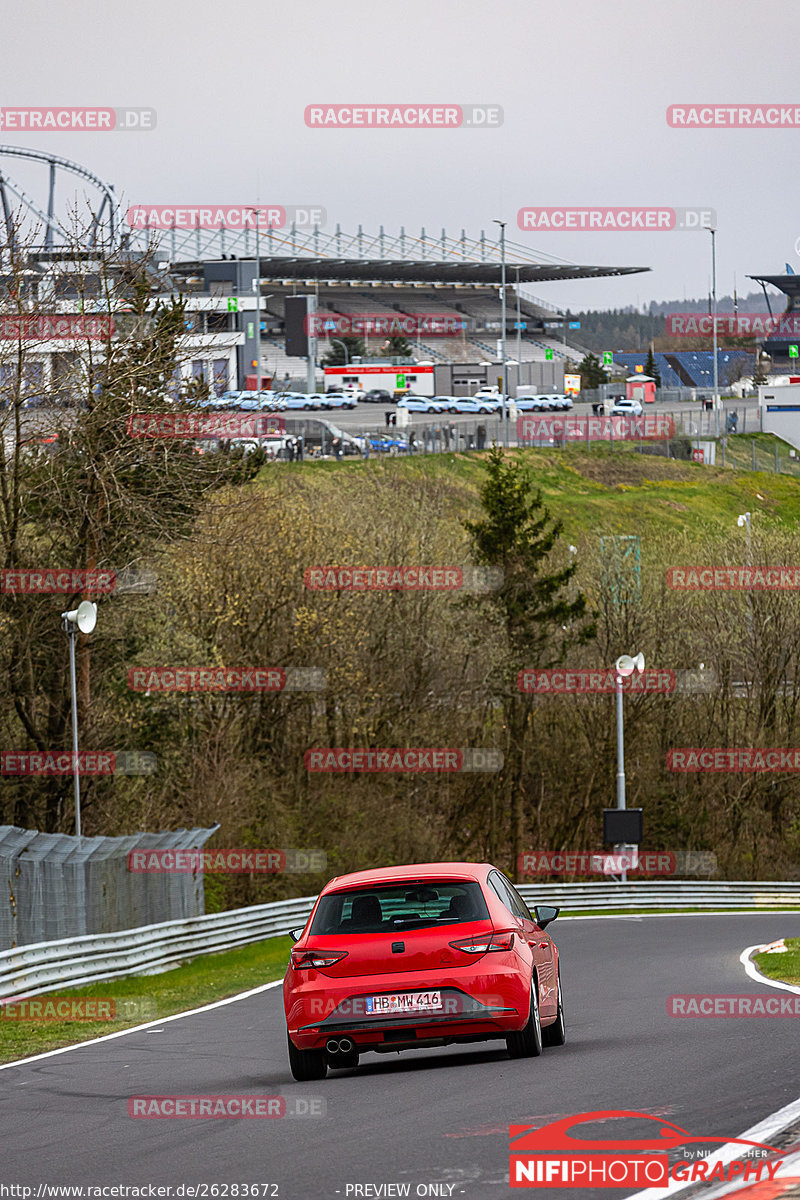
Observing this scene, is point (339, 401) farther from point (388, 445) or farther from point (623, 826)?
point (623, 826)

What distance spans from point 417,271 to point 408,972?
157195 millimetres

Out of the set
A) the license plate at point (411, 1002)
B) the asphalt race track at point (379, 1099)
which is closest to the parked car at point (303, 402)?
the asphalt race track at point (379, 1099)

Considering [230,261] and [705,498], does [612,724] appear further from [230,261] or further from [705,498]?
[230,261]

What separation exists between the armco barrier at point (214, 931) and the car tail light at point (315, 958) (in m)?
10.8

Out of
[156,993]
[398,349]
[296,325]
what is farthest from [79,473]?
[398,349]

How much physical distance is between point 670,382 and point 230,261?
6220cm

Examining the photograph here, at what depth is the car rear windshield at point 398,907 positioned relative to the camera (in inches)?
414

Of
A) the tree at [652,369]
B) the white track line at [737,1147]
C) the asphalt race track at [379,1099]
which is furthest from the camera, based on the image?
the tree at [652,369]

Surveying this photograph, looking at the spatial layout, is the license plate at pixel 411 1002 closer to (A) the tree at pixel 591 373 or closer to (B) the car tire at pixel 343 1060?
(B) the car tire at pixel 343 1060

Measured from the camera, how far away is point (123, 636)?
40250 mm

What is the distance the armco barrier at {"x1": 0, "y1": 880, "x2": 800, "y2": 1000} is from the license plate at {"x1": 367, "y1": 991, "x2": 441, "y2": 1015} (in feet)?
37.0

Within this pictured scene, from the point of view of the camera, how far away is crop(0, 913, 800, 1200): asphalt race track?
7.38 m

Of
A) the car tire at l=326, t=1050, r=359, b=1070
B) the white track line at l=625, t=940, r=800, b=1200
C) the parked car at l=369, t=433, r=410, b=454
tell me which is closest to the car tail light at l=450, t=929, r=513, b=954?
the car tire at l=326, t=1050, r=359, b=1070

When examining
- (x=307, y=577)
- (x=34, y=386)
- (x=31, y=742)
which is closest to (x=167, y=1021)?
(x=34, y=386)
